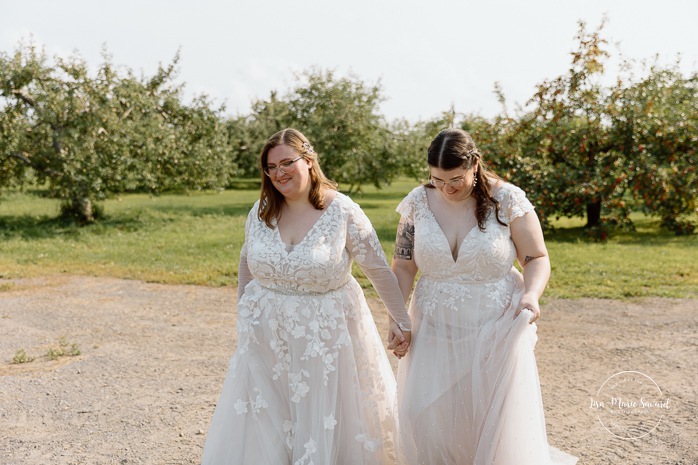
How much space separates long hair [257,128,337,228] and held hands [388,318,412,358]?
2.82 feet

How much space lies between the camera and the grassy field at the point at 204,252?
10.4 meters

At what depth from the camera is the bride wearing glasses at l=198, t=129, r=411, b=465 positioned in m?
3.94

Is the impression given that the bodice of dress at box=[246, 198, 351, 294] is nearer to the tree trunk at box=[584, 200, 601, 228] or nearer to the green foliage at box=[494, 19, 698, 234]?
the green foliage at box=[494, 19, 698, 234]

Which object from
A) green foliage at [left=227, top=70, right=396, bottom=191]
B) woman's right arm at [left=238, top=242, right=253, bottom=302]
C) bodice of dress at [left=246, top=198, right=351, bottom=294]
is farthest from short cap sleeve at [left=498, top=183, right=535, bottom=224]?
green foliage at [left=227, top=70, right=396, bottom=191]

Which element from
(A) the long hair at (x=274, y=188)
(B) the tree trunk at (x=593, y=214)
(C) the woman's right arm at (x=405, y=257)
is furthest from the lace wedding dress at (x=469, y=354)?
(B) the tree trunk at (x=593, y=214)

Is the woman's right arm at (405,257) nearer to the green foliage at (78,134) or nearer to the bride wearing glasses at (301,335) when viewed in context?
the bride wearing glasses at (301,335)

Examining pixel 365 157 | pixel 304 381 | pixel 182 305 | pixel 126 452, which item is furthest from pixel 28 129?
pixel 304 381

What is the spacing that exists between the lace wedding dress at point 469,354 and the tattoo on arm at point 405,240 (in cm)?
9

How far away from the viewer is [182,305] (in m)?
9.42

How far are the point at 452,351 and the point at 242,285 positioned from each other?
1372mm

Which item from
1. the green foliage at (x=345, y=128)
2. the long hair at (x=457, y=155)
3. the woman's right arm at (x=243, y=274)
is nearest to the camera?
the long hair at (x=457, y=155)

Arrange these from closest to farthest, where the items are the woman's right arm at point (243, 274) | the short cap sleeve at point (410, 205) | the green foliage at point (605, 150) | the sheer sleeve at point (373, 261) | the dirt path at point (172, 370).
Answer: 1. the sheer sleeve at point (373, 261)
2. the short cap sleeve at point (410, 205)
3. the woman's right arm at point (243, 274)
4. the dirt path at point (172, 370)
5. the green foliage at point (605, 150)

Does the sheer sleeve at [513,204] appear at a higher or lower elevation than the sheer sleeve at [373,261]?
higher

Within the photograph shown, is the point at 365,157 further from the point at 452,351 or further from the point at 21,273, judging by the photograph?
the point at 452,351
